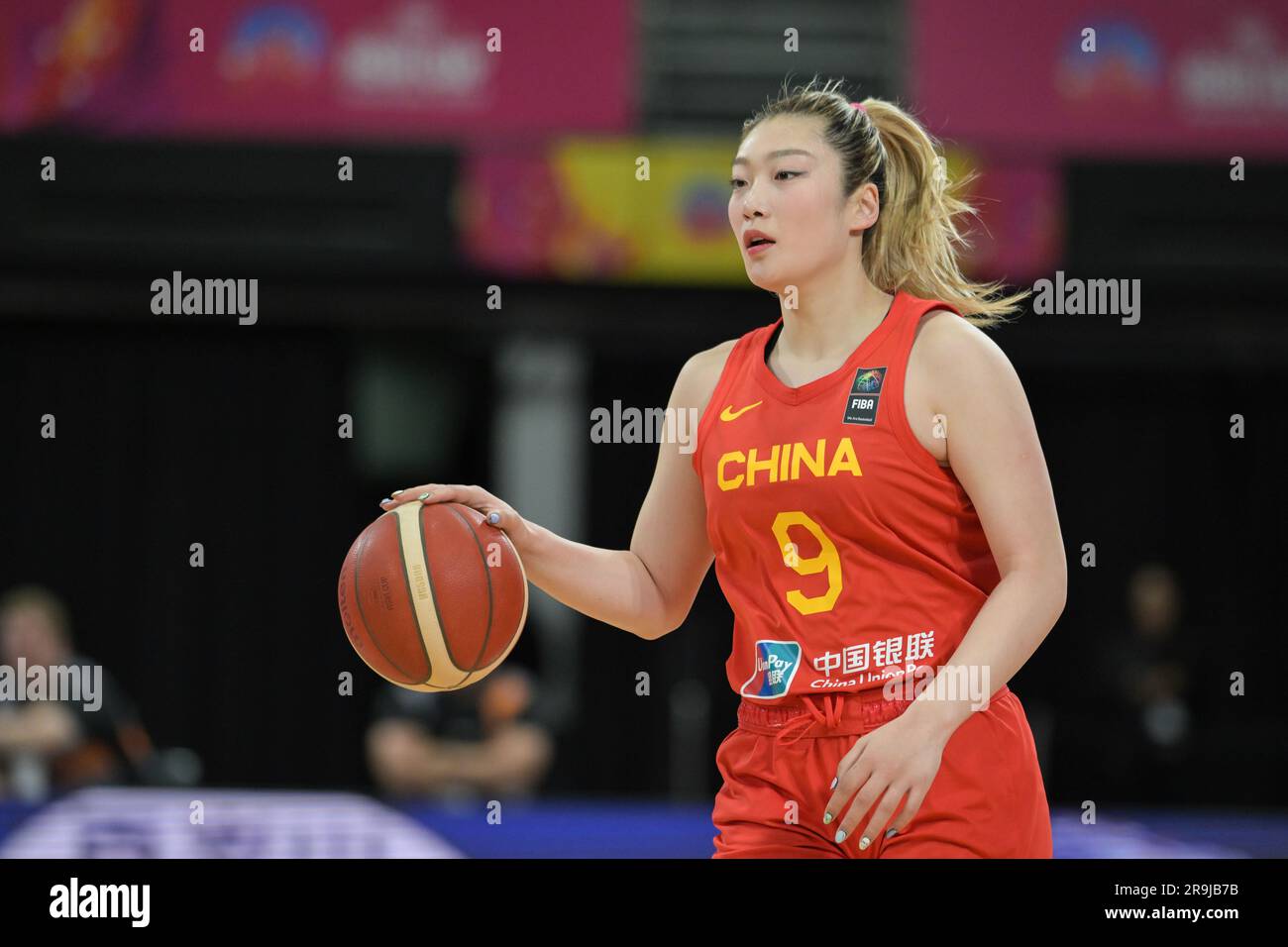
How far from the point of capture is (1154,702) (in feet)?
26.9

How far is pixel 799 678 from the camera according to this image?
8.87 feet

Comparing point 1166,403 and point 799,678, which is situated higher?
point 1166,403

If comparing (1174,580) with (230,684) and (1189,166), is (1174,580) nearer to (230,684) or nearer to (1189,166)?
(1189,166)

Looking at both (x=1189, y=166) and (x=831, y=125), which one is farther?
(x=1189, y=166)

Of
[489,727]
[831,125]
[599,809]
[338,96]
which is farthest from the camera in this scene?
[338,96]

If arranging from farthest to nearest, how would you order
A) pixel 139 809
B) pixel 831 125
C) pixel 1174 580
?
pixel 1174 580 < pixel 139 809 < pixel 831 125

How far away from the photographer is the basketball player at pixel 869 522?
8.44 feet

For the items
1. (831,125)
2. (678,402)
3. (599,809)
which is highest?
(831,125)

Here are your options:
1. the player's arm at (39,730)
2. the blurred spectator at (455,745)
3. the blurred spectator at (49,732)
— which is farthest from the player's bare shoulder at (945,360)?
the player's arm at (39,730)

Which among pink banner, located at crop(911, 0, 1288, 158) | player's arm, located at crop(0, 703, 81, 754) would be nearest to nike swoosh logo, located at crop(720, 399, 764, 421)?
player's arm, located at crop(0, 703, 81, 754)

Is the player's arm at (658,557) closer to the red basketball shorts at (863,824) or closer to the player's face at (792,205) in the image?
the player's face at (792,205)

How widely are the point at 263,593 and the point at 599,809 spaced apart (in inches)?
133

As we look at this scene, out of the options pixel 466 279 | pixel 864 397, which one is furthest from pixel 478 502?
pixel 466 279
